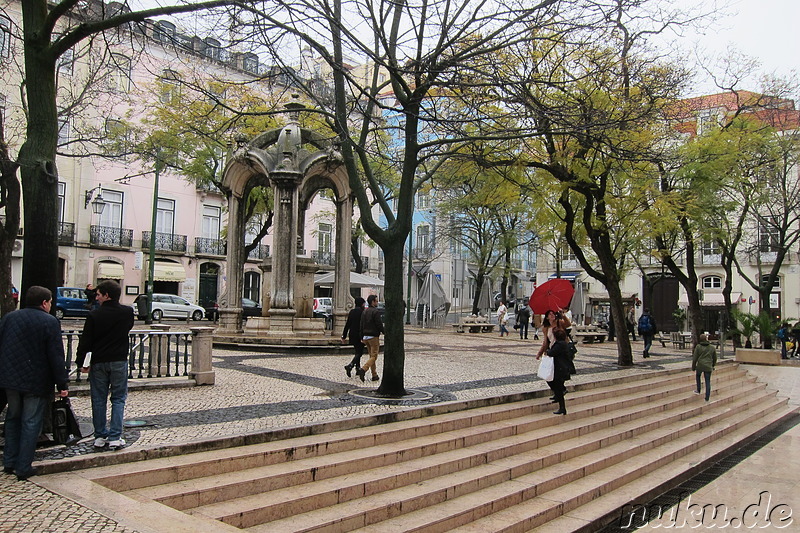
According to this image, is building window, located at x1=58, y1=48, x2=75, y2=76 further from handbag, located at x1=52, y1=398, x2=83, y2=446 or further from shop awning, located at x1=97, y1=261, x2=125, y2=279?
shop awning, located at x1=97, y1=261, x2=125, y2=279

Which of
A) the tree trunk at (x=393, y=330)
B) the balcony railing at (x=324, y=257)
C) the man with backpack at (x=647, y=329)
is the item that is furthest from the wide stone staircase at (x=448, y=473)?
the balcony railing at (x=324, y=257)

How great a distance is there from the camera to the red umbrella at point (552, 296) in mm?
13141

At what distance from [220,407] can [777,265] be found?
24.8 meters

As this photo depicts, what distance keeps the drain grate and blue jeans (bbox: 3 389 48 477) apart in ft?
17.3

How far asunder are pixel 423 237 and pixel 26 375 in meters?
46.7

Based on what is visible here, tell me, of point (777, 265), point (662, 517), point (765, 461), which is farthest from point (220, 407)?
point (777, 265)

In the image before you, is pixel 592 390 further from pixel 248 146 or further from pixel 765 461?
pixel 248 146

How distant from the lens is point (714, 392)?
A: 14.0m

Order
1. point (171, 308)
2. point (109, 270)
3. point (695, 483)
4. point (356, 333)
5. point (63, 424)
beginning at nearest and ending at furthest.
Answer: point (63, 424)
point (695, 483)
point (356, 333)
point (171, 308)
point (109, 270)

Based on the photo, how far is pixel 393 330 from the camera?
29.6 feet

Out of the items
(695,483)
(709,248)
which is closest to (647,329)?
(695,483)

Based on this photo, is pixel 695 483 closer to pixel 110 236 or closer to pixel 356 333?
pixel 356 333

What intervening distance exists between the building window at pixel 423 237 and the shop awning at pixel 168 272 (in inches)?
664

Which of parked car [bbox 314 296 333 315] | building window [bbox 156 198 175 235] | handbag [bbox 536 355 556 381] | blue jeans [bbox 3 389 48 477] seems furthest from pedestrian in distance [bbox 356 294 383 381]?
building window [bbox 156 198 175 235]
